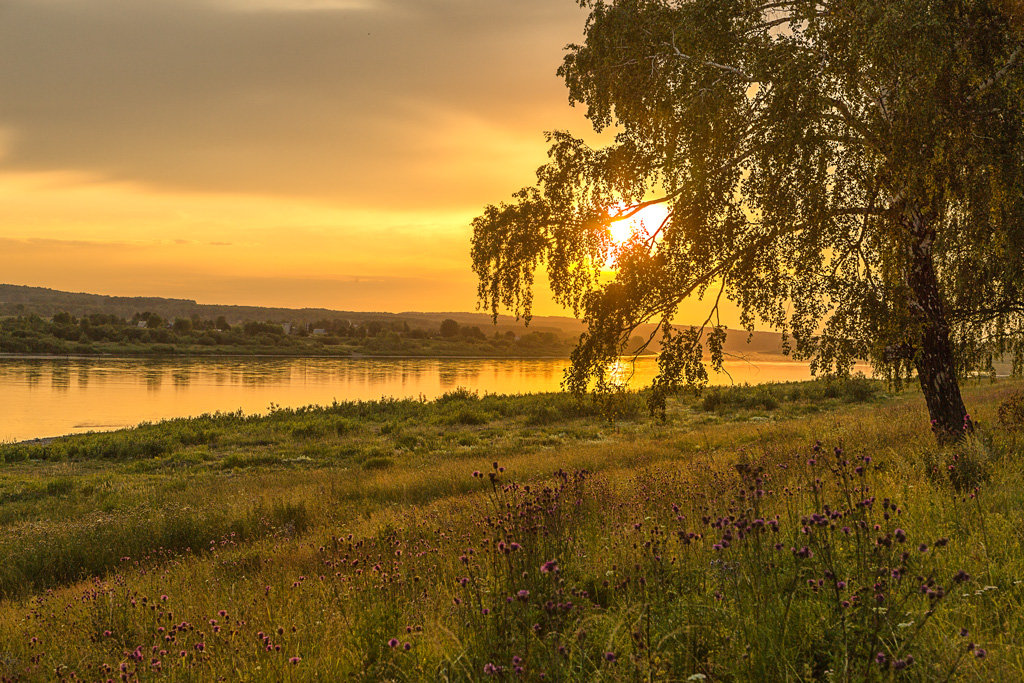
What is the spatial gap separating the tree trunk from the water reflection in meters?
5.29

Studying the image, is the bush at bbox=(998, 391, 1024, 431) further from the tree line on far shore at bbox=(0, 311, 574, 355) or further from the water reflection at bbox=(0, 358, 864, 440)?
the tree line on far shore at bbox=(0, 311, 574, 355)

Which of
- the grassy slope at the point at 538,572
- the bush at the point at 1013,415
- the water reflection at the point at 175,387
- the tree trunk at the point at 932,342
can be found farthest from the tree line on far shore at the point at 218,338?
the tree trunk at the point at 932,342

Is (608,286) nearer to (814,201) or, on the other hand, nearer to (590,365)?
(590,365)

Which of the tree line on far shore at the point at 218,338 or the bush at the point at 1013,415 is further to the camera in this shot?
the tree line on far shore at the point at 218,338

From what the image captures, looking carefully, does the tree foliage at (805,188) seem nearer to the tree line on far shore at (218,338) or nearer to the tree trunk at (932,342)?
the tree trunk at (932,342)

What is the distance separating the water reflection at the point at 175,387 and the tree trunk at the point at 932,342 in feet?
17.4

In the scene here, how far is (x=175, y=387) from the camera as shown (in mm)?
55438

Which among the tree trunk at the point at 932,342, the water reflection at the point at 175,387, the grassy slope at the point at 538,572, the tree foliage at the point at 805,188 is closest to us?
the grassy slope at the point at 538,572

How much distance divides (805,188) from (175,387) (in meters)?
56.7

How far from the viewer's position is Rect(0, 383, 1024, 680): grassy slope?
3.59 m

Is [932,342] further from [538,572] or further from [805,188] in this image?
[538,572]

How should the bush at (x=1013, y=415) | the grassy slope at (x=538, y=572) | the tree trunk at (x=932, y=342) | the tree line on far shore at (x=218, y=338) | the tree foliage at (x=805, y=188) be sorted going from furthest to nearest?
the tree line on far shore at (x=218, y=338), the bush at (x=1013, y=415), the tree trunk at (x=932, y=342), the tree foliage at (x=805, y=188), the grassy slope at (x=538, y=572)

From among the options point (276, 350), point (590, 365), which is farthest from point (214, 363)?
point (590, 365)

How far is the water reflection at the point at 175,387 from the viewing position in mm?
38219
